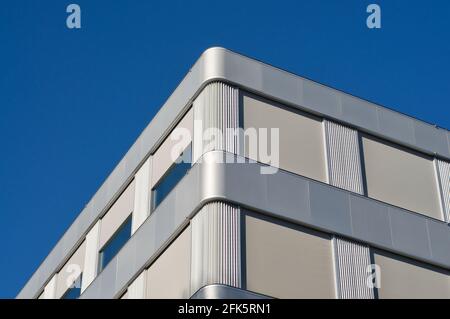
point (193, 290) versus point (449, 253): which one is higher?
point (449, 253)

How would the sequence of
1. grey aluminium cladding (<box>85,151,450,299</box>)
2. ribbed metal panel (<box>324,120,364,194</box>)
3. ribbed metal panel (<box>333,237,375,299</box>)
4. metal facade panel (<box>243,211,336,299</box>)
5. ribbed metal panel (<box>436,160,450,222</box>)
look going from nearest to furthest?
metal facade panel (<box>243,211,336,299</box>) < grey aluminium cladding (<box>85,151,450,299</box>) < ribbed metal panel (<box>333,237,375,299</box>) < ribbed metal panel (<box>324,120,364,194</box>) < ribbed metal panel (<box>436,160,450,222</box>)

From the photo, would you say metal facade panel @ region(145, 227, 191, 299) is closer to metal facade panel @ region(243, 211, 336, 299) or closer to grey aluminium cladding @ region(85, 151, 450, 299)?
grey aluminium cladding @ region(85, 151, 450, 299)

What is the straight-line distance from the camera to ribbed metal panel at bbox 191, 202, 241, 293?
23.4 meters

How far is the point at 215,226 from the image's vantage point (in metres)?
24.0

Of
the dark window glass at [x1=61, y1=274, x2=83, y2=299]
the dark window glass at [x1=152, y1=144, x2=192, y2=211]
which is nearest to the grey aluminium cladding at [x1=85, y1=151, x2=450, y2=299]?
the dark window glass at [x1=152, y1=144, x2=192, y2=211]

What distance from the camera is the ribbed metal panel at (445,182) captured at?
1176 inches

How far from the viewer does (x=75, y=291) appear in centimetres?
3328

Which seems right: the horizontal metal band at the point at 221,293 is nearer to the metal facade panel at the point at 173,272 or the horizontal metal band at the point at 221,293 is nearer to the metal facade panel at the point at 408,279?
the metal facade panel at the point at 173,272

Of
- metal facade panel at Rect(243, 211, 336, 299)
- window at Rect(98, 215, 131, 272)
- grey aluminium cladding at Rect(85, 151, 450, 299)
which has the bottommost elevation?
metal facade panel at Rect(243, 211, 336, 299)

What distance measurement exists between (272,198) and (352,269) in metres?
3.02

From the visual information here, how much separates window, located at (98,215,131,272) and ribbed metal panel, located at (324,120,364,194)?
7073 mm

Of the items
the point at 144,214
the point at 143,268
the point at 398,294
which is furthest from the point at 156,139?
the point at 398,294
